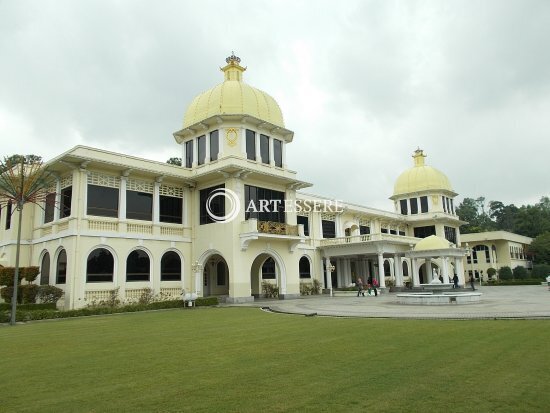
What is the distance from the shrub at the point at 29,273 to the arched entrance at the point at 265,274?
1347cm

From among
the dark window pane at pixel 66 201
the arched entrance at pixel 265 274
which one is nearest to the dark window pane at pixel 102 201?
the dark window pane at pixel 66 201

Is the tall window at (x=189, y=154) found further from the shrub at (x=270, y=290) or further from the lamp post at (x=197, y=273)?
the shrub at (x=270, y=290)

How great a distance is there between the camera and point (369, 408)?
536 cm

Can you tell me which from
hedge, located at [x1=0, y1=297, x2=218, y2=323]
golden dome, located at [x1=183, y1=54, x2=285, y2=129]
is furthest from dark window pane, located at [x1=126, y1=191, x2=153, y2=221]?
golden dome, located at [x1=183, y1=54, x2=285, y2=129]

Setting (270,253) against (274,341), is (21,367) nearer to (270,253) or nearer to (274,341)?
(274,341)

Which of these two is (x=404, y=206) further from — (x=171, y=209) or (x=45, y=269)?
(x=45, y=269)

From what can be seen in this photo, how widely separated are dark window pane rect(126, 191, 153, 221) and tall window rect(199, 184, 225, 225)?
3.47 metres

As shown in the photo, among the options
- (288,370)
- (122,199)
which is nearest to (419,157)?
(122,199)

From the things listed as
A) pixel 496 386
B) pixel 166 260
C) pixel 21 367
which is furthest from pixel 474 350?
pixel 166 260

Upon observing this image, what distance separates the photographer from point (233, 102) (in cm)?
2995

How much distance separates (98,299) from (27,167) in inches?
306

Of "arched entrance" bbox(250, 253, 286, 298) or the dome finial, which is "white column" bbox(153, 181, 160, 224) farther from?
the dome finial

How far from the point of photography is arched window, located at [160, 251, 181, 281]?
2747cm

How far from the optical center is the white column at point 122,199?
84.3 ft
